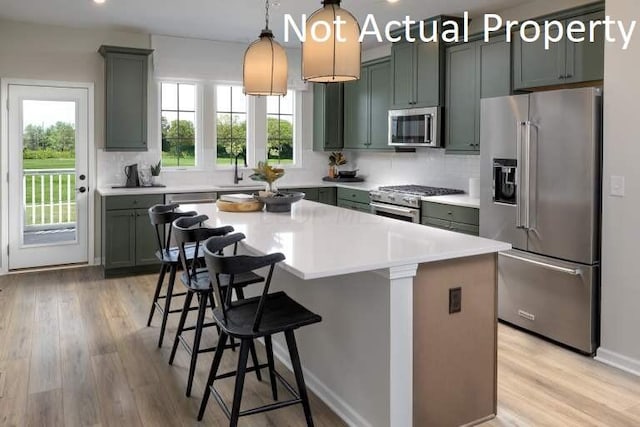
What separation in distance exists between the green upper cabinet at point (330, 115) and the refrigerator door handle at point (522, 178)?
349cm

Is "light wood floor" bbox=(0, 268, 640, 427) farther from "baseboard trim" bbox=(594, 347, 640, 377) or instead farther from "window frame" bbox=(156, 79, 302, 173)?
"window frame" bbox=(156, 79, 302, 173)

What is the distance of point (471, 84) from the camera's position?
4.88m

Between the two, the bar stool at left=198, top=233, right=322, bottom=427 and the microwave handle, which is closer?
the bar stool at left=198, top=233, right=322, bottom=427

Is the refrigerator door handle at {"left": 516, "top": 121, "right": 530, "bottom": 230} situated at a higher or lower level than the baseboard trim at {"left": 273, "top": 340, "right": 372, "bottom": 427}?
higher

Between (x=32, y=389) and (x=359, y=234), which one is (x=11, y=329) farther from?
(x=359, y=234)

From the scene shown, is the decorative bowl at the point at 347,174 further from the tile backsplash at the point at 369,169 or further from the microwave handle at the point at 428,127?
the microwave handle at the point at 428,127

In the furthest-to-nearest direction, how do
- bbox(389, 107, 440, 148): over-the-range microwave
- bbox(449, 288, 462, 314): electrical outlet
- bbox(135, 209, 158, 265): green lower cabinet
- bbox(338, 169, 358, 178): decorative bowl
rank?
bbox(338, 169, 358, 178): decorative bowl
bbox(135, 209, 158, 265): green lower cabinet
bbox(389, 107, 440, 148): over-the-range microwave
bbox(449, 288, 462, 314): electrical outlet

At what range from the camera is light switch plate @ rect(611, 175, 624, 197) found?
3.27 meters

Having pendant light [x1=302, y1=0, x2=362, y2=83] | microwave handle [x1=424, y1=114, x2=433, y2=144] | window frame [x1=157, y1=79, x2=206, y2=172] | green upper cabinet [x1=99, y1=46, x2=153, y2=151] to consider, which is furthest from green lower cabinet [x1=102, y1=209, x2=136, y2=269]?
pendant light [x1=302, y1=0, x2=362, y2=83]

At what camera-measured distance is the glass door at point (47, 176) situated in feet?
18.9

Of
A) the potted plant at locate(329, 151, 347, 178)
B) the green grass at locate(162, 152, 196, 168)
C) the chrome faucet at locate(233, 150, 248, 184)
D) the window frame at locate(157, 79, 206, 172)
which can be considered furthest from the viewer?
the potted plant at locate(329, 151, 347, 178)

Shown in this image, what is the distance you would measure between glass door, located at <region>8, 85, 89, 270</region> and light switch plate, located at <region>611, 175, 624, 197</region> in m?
5.27

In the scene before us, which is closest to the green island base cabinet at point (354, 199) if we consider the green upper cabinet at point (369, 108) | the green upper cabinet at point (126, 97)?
the green upper cabinet at point (369, 108)

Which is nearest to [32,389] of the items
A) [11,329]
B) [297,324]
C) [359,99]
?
[11,329]
